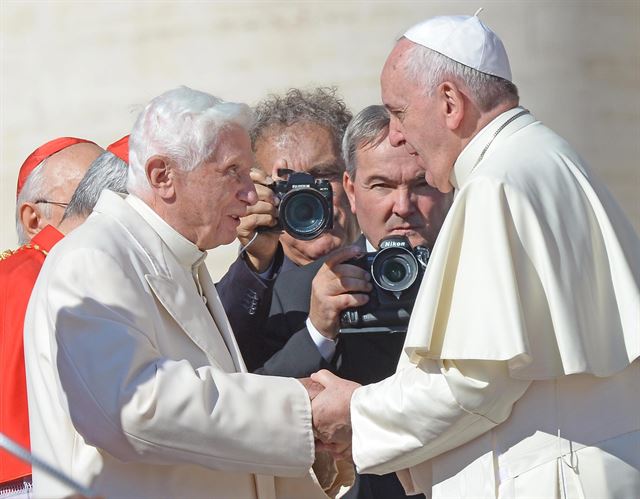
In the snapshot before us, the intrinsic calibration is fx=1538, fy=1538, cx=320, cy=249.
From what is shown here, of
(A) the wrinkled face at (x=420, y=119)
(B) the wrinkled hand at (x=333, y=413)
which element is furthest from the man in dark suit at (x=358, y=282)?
(A) the wrinkled face at (x=420, y=119)

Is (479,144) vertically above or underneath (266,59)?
underneath

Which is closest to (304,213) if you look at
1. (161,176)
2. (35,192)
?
(161,176)

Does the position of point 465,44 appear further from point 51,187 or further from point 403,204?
point 51,187

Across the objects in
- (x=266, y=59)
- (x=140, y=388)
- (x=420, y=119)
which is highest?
(x=266, y=59)

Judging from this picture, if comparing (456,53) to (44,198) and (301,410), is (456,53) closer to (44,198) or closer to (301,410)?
(301,410)

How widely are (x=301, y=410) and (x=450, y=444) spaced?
0.50m

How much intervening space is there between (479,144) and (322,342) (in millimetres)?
971

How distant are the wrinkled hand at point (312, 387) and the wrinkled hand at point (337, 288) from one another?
329 millimetres

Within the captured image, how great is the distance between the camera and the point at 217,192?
457 centimetres

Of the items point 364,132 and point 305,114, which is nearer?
point 364,132

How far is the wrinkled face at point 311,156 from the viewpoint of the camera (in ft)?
18.9

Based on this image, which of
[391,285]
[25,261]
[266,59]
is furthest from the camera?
[266,59]

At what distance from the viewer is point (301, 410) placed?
4.45 metres

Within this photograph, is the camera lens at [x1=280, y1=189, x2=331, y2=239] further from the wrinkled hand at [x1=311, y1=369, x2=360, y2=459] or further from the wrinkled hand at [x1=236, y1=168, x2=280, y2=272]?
the wrinkled hand at [x1=311, y1=369, x2=360, y2=459]
